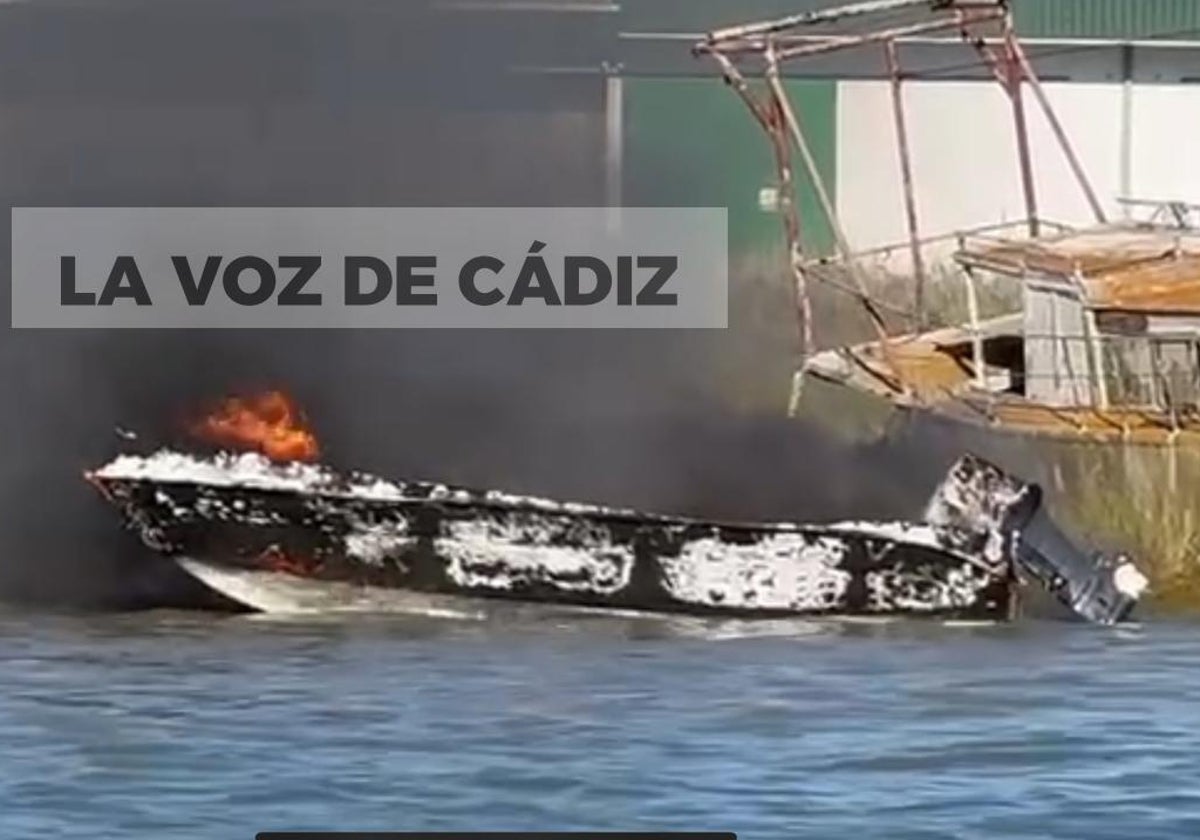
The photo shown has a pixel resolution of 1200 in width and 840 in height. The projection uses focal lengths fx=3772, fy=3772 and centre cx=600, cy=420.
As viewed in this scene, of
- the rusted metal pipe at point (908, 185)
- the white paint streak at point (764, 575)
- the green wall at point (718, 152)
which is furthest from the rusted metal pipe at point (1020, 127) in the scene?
the white paint streak at point (764, 575)

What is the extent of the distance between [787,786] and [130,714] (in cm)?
96

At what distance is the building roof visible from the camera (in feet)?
19.1

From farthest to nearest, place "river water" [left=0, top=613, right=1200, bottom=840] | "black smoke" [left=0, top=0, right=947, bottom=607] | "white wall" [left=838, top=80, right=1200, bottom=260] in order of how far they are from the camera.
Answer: "white wall" [left=838, top=80, right=1200, bottom=260], "black smoke" [left=0, top=0, right=947, bottom=607], "river water" [left=0, top=613, right=1200, bottom=840]

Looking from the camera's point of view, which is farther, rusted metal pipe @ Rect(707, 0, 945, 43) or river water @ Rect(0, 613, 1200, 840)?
rusted metal pipe @ Rect(707, 0, 945, 43)

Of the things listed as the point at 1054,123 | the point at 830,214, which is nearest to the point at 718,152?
the point at 830,214

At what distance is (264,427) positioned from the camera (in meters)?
5.80

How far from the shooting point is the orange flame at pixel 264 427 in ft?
19.0

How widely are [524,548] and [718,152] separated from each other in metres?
0.69

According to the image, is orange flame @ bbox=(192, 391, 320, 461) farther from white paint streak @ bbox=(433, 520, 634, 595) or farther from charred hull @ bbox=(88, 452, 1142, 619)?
white paint streak @ bbox=(433, 520, 634, 595)

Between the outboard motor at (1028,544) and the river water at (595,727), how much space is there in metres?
0.07

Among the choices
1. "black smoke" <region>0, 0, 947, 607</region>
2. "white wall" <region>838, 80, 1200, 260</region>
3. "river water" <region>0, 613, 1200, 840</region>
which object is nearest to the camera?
"river water" <region>0, 613, 1200, 840</region>

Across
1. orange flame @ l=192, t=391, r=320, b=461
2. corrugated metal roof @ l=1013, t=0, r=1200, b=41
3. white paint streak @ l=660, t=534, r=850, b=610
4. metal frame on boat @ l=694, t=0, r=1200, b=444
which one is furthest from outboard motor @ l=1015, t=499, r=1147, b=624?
orange flame @ l=192, t=391, r=320, b=461

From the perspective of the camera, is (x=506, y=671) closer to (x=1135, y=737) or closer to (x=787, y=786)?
(x=787, y=786)

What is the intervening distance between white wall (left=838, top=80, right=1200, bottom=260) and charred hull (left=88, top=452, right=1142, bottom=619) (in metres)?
0.49
